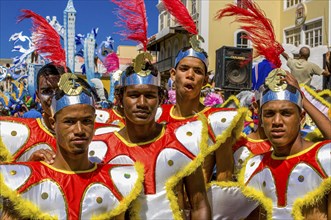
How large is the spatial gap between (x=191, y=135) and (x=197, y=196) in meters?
0.37

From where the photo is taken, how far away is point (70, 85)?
116 inches

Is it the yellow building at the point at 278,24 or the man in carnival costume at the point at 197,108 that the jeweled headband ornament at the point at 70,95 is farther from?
the yellow building at the point at 278,24

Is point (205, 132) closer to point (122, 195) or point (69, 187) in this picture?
point (122, 195)

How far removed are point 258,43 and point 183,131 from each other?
0.83 meters

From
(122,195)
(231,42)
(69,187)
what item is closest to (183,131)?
(122,195)

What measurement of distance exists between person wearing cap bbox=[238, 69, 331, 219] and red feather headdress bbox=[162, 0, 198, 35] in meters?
1.07

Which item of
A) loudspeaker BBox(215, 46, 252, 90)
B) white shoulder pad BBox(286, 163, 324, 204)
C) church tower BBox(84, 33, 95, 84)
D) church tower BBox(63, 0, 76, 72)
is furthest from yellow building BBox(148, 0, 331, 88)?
white shoulder pad BBox(286, 163, 324, 204)

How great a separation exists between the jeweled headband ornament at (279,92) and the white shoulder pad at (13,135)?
5.19 ft

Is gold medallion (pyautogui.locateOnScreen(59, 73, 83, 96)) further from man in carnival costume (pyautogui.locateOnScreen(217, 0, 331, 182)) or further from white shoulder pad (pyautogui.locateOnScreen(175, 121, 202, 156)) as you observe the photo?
man in carnival costume (pyautogui.locateOnScreen(217, 0, 331, 182))

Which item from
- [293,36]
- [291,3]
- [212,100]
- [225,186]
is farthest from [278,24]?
[225,186]

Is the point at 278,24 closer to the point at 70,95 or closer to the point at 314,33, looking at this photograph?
the point at 314,33

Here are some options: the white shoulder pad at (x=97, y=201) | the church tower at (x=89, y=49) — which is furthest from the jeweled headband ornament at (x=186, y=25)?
the church tower at (x=89, y=49)

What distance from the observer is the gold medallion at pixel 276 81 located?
3.19 metres

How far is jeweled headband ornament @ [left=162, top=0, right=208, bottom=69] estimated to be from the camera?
4027 mm
